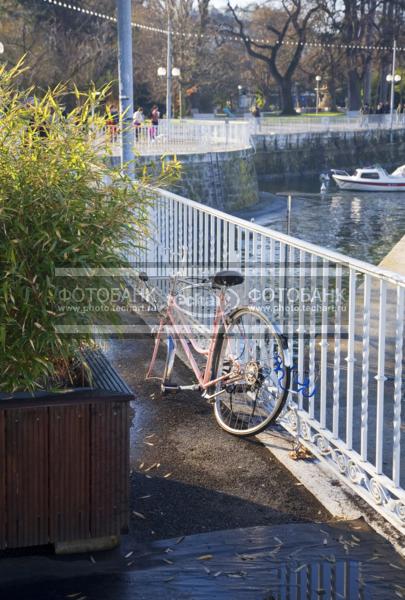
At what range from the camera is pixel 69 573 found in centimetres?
391

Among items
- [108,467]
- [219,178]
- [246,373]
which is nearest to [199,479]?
[246,373]

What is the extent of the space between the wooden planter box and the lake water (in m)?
25.4

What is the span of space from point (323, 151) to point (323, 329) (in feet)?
194

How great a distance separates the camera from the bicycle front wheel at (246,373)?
540 cm

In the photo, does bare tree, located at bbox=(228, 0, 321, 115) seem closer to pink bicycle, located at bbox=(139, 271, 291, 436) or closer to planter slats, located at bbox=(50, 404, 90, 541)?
pink bicycle, located at bbox=(139, 271, 291, 436)

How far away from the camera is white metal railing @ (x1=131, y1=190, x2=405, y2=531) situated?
4.32m

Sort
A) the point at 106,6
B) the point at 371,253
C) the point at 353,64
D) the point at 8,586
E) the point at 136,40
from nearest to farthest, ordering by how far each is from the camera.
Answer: the point at 8,586
the point at 371,253
the point at 106,6
the point at 136,40
the point at 353,64

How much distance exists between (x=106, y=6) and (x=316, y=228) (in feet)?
75.7

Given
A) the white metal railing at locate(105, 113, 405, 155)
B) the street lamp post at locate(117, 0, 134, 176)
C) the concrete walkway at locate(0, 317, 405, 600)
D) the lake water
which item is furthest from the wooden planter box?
the lake water

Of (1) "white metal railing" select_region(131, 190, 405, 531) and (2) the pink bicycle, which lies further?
(2) the pink bicycle

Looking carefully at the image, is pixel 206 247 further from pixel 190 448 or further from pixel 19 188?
pixel 19 188

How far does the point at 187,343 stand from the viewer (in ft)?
20.9

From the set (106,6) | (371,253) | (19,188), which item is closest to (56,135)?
(19,188)

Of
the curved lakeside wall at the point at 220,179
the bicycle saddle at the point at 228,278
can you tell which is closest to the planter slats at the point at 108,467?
the bicycle saddle at the point at 228,278
